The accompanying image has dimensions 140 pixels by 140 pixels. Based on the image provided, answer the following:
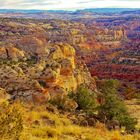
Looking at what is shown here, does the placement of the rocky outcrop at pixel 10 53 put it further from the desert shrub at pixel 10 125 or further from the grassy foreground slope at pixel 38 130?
the desert shrub at pixel 10 125

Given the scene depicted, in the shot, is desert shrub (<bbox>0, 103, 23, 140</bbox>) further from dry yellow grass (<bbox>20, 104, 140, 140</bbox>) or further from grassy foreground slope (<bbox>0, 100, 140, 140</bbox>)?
dry yellow grass (<bbox>20, 104, 140, 140</bbox>)

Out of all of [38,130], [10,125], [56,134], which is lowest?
[56,134]

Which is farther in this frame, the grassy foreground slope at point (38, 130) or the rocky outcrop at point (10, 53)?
the rocky outcrop at point (10, 53)

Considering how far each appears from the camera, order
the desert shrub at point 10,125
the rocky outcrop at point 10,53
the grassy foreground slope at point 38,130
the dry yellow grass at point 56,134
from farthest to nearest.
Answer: the rocky outcrop at point 10,53 → the dry yellow grass at point 56,134 → the grassy foreground slope at point 38,130 → the desert shrub at point 10,125

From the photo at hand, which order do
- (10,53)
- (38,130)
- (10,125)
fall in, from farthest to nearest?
1. (10,53)
2. (38,130)
3. (10,125)

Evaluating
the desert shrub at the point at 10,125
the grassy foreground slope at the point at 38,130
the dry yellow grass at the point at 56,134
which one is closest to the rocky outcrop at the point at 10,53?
the grassy foreground slope at the point at 38,130

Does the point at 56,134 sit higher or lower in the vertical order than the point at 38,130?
lower

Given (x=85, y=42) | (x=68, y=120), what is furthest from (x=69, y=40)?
(x=68, y=120)

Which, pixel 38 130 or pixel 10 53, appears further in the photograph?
pixel 10 53

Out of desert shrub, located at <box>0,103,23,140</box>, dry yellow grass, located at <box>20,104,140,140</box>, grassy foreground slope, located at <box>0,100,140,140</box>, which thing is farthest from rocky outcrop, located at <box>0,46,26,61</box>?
desert shrub, located at <box>0,103,23,140</box>

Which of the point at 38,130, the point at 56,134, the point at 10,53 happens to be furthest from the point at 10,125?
the point at 10,53

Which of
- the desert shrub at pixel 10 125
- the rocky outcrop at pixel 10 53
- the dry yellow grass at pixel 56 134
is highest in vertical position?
the desert shrub at pixel 10 125

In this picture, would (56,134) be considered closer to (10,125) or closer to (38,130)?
(38,130)

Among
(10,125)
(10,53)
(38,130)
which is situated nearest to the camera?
(10,125)
